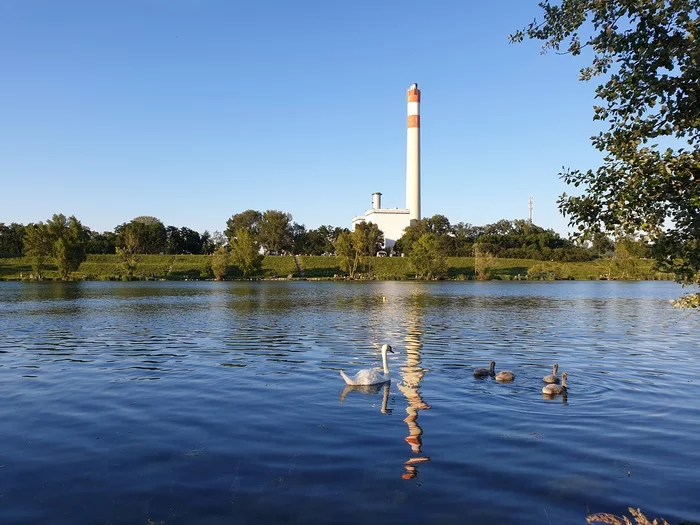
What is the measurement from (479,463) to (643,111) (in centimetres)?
806

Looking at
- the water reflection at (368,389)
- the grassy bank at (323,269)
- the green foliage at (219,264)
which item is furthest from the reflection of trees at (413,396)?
the grassy bank at (323,269)

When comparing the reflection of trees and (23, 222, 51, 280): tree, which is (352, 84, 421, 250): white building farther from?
the reflection of trees

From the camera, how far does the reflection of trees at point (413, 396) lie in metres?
12.7

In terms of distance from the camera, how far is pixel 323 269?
5807 inches

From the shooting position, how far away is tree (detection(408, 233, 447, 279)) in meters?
128

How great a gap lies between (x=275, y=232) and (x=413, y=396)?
6093 inches

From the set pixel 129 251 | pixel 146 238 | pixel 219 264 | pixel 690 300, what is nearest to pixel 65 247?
pixel 129 251

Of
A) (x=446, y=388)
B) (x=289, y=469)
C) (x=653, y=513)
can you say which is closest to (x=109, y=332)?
(x=446, y=388)

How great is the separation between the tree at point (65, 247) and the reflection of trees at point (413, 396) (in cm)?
9974

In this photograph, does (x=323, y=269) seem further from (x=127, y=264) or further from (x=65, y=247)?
(x=65, y=247)

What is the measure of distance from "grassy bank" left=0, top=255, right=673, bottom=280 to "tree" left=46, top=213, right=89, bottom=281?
553 centimetres

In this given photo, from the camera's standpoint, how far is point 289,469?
12117 mm

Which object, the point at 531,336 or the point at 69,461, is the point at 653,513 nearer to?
the point at 69,461

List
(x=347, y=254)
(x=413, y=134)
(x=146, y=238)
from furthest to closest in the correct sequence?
(x=413, y=134) → (x=146, y=238) → (x=347, y=254)
